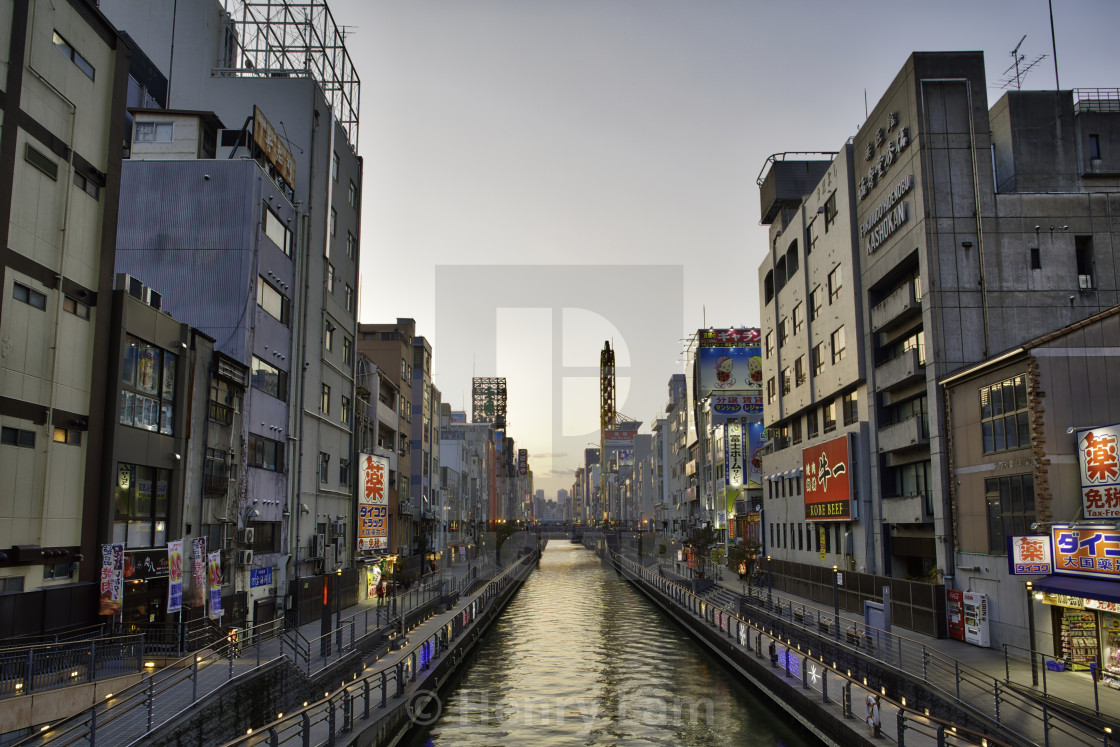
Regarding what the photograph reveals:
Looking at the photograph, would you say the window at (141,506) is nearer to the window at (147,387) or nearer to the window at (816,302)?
the window at (147,387)

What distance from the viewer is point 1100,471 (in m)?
22.5

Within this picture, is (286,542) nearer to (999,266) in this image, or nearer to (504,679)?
(504,679)

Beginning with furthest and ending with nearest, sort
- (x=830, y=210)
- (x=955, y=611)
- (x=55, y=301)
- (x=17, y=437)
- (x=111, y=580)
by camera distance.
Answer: (x=830, y=210) → (x=955, y=611) → (x=111, y=580) → (x=55, y=301) → (x=17, y=437)

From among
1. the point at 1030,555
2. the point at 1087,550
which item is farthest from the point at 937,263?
the point at 1087,550

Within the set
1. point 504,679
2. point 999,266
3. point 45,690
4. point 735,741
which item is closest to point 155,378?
point 45,690

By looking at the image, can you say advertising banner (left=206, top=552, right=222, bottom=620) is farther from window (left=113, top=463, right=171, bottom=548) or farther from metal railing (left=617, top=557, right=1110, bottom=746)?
metal railing (left=617, top=557, right=1110, bottom=746)

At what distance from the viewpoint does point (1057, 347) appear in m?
25.5

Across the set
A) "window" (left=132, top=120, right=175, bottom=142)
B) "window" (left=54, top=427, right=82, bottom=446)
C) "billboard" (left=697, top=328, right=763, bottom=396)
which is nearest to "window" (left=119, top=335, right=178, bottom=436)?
"window" (left=54, top=427, right=82, bottom=446)

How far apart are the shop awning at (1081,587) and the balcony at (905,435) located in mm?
12613

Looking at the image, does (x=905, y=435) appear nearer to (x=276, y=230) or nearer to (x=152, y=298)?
(x=276, y=230)

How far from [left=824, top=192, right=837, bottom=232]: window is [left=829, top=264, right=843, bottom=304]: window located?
112 inches

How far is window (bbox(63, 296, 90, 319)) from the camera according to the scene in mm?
23328

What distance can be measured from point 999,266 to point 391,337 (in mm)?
51022

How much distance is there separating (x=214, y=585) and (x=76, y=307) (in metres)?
10.6
